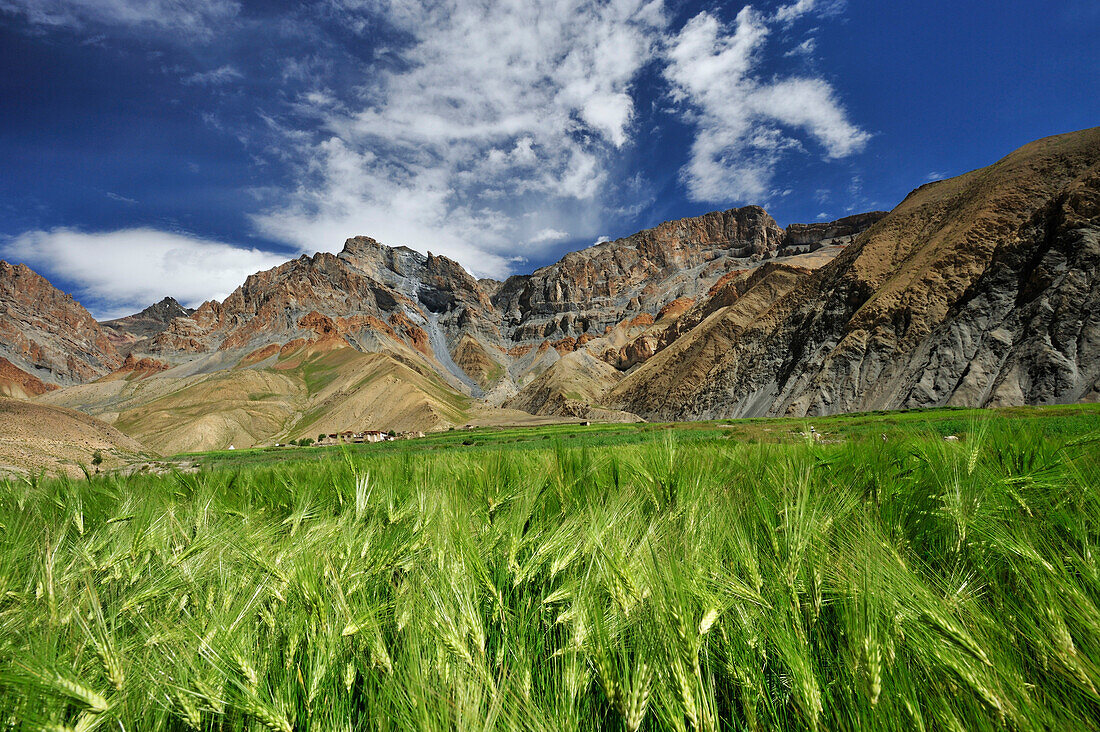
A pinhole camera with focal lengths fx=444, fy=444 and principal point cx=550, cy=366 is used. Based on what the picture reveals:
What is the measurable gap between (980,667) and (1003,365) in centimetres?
5556

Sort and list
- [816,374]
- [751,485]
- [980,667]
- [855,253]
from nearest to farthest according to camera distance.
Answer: [980,667], [751,485], [816,374], [855,253]

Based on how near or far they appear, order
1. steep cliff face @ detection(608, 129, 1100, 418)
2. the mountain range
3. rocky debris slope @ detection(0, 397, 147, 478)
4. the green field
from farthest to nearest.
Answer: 1. the mountain range
2. steep cliff face @ detection(608, 129, 1100, 418)
3. rocky debris slope @ detection(0, 397, 147, 478)
4. the green field

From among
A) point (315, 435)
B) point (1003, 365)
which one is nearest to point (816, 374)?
point (1003, 365)

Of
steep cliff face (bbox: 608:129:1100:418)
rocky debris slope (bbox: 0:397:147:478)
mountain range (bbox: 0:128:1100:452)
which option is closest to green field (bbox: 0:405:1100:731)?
rocky debris slope (bbox: 0:397:147:478)

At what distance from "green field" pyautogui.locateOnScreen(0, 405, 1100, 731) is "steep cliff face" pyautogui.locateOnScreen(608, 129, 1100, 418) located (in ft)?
161

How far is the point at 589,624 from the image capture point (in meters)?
1.61

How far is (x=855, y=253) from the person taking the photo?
6506 cm

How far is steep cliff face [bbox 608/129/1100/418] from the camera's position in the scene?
37719 mm

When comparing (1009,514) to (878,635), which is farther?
(1009,514)

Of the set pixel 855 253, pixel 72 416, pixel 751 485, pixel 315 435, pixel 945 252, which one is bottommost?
pixel 315 435


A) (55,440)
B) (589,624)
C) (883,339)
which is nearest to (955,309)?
(883,339)

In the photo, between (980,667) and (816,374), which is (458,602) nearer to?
(980,667)

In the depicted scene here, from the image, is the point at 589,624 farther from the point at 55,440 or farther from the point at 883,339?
the point at 883,339

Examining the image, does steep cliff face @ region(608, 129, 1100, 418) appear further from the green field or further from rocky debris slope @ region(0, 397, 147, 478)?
rocky debris slope @ region(0, 397, 147, 478)
